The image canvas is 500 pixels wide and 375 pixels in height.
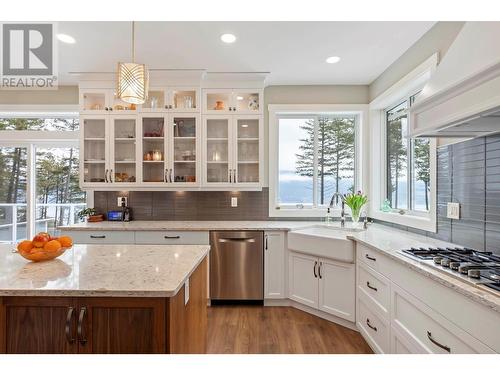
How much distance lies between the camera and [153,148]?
3467 millimetres

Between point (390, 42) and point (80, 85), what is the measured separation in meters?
3.49

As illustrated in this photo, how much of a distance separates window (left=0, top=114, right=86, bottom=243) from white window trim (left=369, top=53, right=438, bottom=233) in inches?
152

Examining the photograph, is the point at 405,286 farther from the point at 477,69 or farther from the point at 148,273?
the point at 148,273

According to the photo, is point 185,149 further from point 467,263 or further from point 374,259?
point 467,263

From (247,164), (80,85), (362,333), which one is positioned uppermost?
(80,85)

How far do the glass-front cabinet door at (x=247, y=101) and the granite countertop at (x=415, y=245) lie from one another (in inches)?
74.7

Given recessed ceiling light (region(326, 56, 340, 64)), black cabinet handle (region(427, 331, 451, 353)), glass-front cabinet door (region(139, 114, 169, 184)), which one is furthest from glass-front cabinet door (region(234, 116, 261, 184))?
black cabinet handle (region(427, 331, 451, 353))

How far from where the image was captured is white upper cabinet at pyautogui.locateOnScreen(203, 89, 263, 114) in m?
3.43

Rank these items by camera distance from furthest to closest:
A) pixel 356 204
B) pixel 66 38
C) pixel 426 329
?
pixel 356 204 < pixel 66 38 < pixel 426 329

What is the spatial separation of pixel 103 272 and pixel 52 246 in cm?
44

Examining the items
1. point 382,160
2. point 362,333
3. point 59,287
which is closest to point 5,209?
point 59,287

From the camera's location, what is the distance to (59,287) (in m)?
1.20

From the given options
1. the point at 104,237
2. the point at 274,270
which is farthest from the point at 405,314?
the point at 104,237
